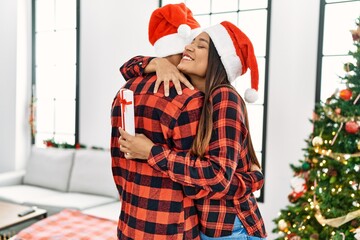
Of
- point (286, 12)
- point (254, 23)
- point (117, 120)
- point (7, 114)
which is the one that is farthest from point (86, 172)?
point (117, 120)

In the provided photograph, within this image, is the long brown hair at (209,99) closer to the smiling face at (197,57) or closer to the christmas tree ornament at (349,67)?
the smiling face at (197,57)

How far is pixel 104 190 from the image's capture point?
400 cm

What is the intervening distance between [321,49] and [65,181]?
2.95m

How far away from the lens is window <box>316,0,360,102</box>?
3.25 m

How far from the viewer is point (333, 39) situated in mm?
3283

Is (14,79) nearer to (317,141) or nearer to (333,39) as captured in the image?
(333,39)

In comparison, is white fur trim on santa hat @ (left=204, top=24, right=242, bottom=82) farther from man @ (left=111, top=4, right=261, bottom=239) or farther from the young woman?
man @ (left=111, top=4, right=261, bottom=239)

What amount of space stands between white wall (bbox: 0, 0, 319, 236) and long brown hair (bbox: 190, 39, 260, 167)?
2165 mm

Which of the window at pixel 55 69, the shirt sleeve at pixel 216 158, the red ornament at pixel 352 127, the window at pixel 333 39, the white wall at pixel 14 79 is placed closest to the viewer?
the shirt sleeve at pixel 216 158

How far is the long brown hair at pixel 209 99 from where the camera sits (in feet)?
3.68

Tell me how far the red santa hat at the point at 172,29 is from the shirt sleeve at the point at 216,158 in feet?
1.03

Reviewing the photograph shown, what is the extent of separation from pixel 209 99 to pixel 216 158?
0.59 feet

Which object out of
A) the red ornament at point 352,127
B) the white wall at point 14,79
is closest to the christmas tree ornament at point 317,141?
the red ornament at point 352,127

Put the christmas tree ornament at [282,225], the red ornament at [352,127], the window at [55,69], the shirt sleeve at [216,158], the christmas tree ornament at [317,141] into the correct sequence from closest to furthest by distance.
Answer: the shirt sleeve at [216,158] → the red ornament at [352,127] → the christmas tree ornament at [317,141] → the christmas tree ornament at [282,225] → the window at [55,69]
